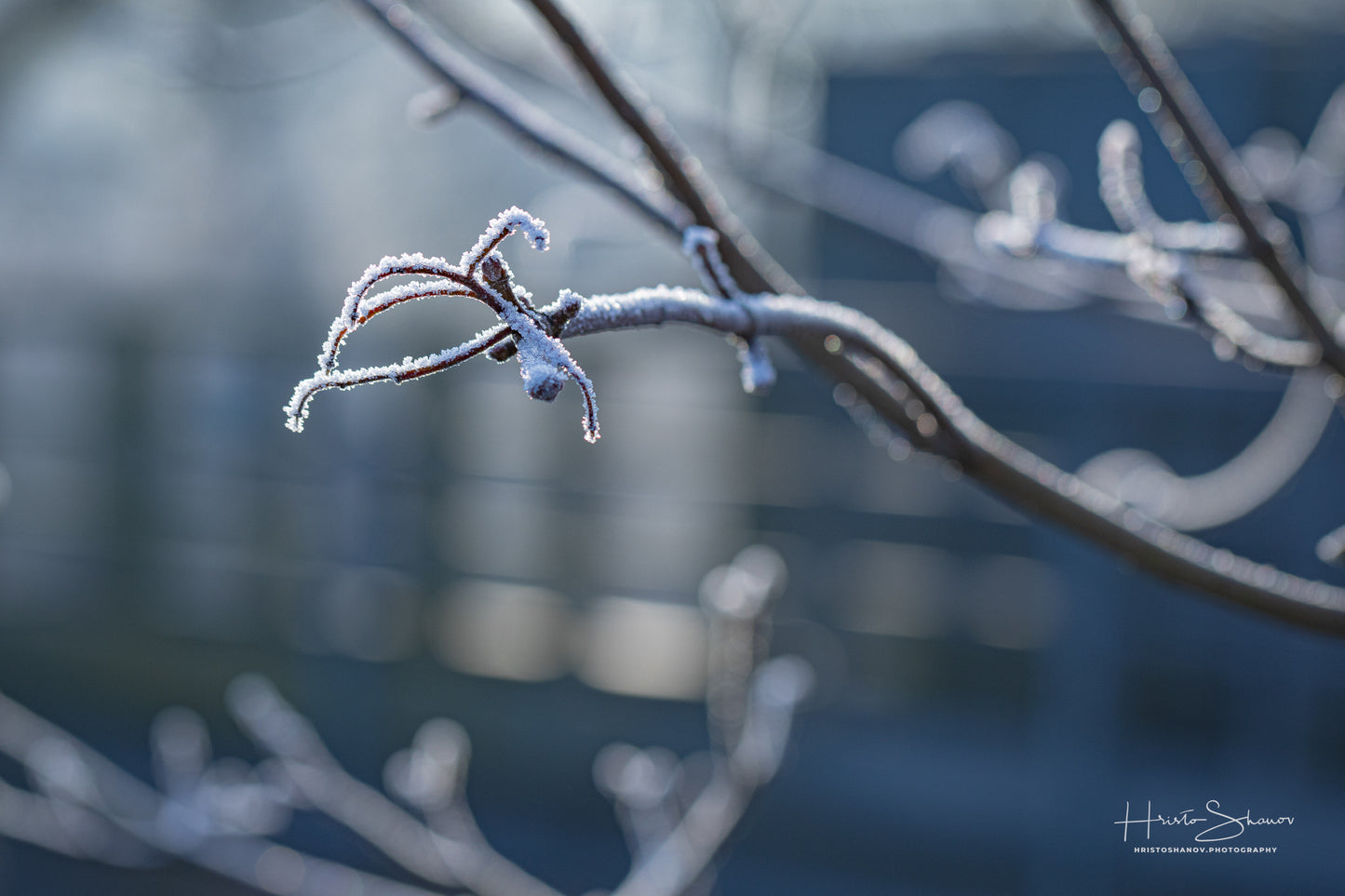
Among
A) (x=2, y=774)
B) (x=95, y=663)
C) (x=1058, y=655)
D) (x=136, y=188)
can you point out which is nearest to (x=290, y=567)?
(x=95, y=663)

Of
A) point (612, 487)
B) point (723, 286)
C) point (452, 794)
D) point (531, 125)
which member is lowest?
point (452, 794)

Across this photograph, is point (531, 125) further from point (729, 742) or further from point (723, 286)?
point (729, 742)

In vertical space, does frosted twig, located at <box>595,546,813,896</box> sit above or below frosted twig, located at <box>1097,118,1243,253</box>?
below

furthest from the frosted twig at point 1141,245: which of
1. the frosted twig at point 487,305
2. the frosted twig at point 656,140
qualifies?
the frosted twig at point 487,305

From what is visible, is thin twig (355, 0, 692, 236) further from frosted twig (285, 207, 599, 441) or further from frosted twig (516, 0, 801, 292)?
frosted twig (285, 207, 599, 441)

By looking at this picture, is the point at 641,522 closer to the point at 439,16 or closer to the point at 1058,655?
the point at 1058,655

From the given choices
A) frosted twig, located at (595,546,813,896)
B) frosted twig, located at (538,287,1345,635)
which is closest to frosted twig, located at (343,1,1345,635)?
frosted twig, located at (538,287,1345,635)

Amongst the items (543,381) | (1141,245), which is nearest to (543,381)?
(543,381)
